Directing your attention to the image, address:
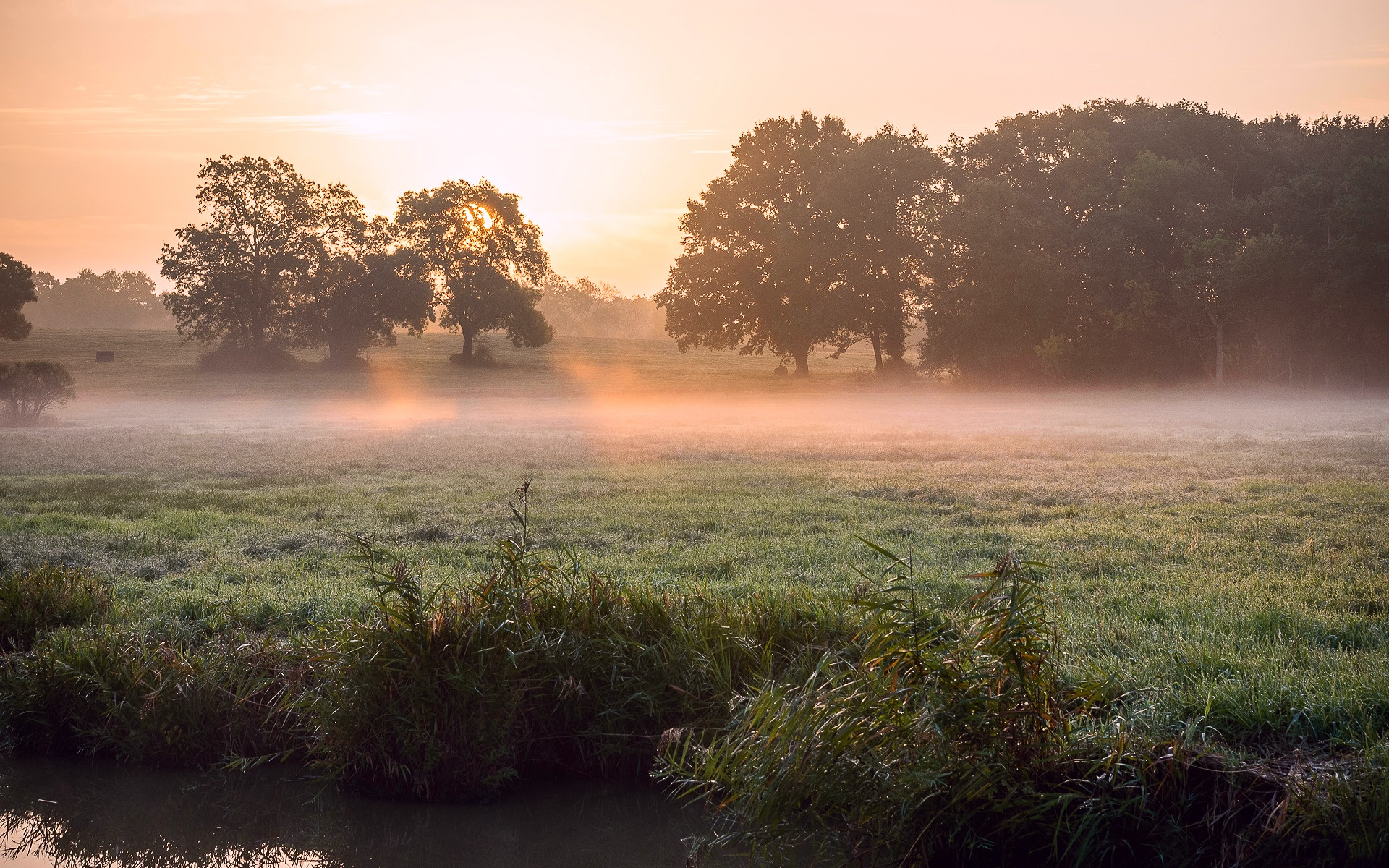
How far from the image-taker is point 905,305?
58188 millimetres

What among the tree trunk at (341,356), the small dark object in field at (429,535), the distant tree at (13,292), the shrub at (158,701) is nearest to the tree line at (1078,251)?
the tree trunk at (341,356)

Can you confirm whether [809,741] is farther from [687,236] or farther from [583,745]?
[687,236]

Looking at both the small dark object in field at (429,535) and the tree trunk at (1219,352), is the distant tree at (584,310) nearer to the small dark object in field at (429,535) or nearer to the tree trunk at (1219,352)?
the tree trunk at (1219,352)

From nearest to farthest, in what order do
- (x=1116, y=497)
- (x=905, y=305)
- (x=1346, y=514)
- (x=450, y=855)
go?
(x=450, y=855) → (x=1346, y=514) → (x=1116, y=497) → (x=905, y=305)

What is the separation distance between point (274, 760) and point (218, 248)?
198 feet

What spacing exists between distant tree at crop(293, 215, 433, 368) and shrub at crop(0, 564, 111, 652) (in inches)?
2152

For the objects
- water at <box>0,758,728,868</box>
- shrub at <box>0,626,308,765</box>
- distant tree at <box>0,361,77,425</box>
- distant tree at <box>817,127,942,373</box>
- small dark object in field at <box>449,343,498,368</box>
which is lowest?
water at <box>0,758,728,868</box>

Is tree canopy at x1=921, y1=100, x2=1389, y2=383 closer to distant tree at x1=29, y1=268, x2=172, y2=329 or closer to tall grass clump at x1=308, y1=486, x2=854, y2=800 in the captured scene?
tall grass clump at x1=308, y1=486, x2=854, y2=800

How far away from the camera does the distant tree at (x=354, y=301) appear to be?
60.5m

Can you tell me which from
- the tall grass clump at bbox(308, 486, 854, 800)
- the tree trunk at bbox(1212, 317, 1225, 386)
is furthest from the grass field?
the tree trunk at bbox(1212, 317, 1225, 386)

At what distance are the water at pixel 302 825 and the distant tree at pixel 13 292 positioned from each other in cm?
5249

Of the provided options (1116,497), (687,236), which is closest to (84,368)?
Answer: (687,236)

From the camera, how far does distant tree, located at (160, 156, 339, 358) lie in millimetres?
58656

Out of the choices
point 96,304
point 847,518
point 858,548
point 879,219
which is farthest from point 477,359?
point 96,304
